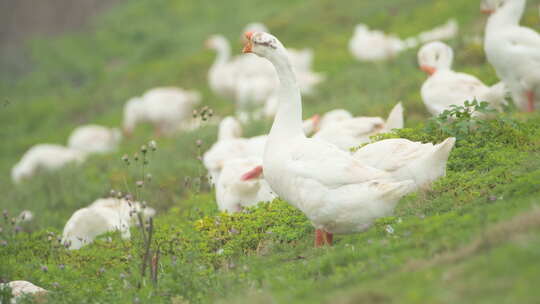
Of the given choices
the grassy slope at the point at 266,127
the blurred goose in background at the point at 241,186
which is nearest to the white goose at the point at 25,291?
the grassy slope at the point at 266,127

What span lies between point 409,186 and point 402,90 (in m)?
7.30

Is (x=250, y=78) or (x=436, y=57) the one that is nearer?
(x=436, y=57)

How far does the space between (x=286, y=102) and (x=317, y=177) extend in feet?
3.12

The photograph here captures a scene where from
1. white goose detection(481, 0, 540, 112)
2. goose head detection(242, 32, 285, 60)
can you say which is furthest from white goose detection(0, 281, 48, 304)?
white goose detection(481, 0, 540, 112)

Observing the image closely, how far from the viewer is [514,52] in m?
9.05

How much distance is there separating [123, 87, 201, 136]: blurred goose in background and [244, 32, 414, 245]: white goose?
10.9m

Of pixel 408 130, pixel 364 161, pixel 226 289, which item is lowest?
pixel 226 289

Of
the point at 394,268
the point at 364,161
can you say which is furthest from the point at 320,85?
the point at 394,268

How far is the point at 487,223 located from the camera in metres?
4.92

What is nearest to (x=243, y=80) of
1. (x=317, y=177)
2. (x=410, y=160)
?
(x=410, y=160)

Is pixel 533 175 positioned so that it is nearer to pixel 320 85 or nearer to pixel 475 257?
pixel 475 257

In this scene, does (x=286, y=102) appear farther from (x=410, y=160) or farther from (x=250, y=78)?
(x=250, y=78)

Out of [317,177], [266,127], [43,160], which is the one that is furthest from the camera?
[43,160]

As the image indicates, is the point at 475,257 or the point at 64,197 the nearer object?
the point at 475,257
